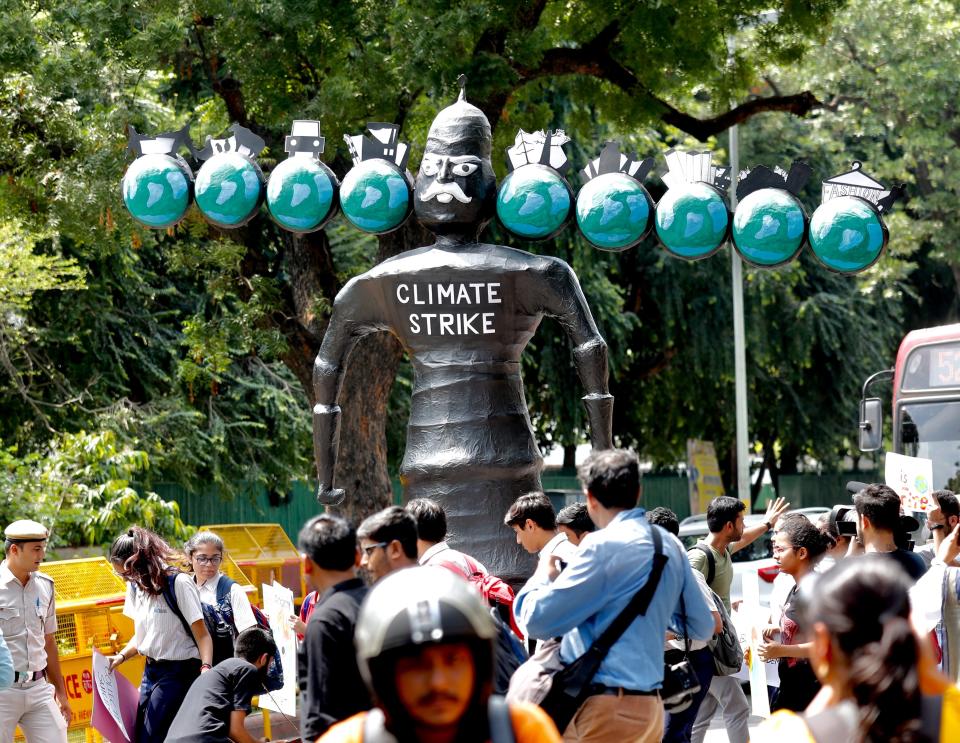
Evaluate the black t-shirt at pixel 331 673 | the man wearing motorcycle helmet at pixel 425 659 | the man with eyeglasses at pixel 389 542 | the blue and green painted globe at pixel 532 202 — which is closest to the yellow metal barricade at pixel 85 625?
the blue and green painted globe at pixel 532 202

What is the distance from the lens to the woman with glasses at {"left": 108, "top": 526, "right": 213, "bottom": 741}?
687 cm

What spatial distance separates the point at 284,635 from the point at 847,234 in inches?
158

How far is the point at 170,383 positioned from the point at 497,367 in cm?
1200

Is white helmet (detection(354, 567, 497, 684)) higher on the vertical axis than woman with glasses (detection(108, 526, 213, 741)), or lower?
higher

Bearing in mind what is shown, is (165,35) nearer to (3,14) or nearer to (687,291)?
(3,14)

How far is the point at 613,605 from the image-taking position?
4.36m

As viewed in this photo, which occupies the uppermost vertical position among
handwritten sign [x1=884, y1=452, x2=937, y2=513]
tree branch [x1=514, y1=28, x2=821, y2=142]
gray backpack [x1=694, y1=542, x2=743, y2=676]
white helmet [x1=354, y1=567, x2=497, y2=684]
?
tree branch [x1=514, y1=28, x2=821, y2=142]

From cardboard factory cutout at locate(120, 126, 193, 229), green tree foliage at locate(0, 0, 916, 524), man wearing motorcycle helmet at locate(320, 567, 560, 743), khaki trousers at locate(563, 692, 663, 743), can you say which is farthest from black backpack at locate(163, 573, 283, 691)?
green tree foliage at locate(0, 0, 916, 524)

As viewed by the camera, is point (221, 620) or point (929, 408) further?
point (929, 408)

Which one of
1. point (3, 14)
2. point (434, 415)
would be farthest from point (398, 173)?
point (3, 14)

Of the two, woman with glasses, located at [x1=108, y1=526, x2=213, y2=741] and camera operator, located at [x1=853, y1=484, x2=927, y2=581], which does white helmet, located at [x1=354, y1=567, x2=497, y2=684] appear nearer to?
camera operator, located at [x1=853, y1=484, x2=927, y2=581]

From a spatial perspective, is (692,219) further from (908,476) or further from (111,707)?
(111,707)

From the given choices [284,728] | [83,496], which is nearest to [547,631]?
[284,728]

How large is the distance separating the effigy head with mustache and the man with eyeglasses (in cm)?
363
